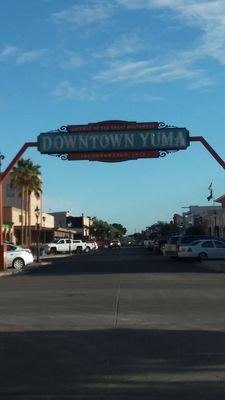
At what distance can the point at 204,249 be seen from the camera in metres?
40.5

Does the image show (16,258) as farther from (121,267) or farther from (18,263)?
(121,267)

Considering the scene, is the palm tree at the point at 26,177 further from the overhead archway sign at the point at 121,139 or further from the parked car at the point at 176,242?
the overhead archway sign at the point at 121,139

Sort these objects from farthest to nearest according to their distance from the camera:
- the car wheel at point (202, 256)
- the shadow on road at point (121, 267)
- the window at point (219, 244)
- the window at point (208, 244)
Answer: the car wheel at point (202, 256) → the window at point (208, 244) → the window at point (219, 244) → the shadow on road at point (121, 267)

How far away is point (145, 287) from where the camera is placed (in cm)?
2152

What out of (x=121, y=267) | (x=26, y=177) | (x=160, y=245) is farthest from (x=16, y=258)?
(x=26, y=177)

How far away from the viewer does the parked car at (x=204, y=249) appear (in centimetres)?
4022
